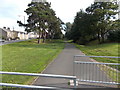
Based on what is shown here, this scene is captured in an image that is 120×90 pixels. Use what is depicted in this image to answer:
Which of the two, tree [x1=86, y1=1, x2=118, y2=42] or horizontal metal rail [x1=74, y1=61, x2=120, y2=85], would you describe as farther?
tree [x1=86, y1=1, x2=118, y2=42]

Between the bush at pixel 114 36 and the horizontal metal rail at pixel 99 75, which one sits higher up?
the bush at pixel 114 36

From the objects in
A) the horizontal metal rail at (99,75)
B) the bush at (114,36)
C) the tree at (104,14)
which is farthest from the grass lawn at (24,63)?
the bush at (114,36)

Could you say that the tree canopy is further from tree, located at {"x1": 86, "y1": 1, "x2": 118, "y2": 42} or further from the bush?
the bush

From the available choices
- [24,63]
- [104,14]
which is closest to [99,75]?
[24,63]

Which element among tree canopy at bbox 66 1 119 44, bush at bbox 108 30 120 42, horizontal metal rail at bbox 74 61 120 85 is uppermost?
tree canopy at bbox 66 1 119 44

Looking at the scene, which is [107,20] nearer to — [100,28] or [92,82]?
[100,28]

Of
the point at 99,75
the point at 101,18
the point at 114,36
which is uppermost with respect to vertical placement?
the point at 101,18

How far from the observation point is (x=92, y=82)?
4.46m

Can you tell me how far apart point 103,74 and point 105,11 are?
2287 cm

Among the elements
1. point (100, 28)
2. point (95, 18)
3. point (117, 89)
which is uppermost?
point (95, 18)

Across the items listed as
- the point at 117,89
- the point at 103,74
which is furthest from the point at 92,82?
the point at 103,74

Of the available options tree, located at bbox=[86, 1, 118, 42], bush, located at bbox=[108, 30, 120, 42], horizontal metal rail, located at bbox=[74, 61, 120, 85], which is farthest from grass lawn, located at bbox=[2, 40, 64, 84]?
bush, located at bbox=[108, 30, 120, 42]

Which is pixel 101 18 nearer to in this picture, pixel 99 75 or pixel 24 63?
pixel 24 63

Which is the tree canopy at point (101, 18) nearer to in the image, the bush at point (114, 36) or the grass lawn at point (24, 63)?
the bush at point (114, 36)
